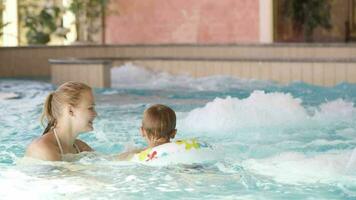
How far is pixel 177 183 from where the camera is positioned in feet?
14.6

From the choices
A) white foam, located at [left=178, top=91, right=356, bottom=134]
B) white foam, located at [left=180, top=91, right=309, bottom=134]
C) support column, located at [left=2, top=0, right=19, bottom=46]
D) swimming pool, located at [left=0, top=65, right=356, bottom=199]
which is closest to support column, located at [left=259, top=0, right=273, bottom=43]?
swimming pool, located at [left=0, top=65, right=356, bottom=199]

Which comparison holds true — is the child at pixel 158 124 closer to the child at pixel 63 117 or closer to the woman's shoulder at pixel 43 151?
the child at pixel 63 117

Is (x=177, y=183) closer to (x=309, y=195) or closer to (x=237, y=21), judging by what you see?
(x=309, y=195)

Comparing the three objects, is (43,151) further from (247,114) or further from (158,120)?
(247,114)

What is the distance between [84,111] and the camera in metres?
4.31

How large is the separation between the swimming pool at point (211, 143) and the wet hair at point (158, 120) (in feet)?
0.82

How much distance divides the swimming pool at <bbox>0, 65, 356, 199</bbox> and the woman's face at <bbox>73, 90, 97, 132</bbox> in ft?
0.92

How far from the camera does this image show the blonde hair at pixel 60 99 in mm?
4285

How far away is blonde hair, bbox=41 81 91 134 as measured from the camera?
429 cm

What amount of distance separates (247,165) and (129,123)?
3106mm

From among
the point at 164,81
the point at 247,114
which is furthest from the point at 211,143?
the point at 164,81

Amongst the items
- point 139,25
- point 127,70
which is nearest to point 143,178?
point 127,70

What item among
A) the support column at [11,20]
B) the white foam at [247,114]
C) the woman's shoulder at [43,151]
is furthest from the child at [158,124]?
the support column at [11,20]

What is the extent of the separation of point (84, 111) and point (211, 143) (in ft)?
7.89
